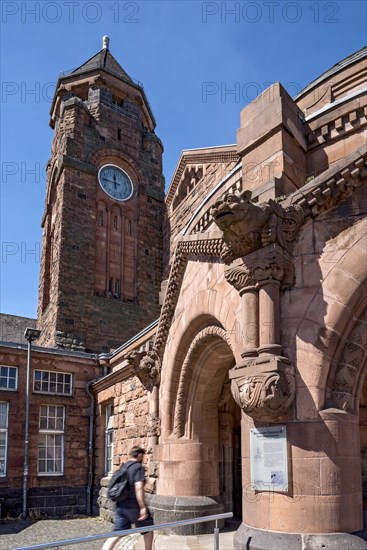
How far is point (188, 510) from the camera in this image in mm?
8531

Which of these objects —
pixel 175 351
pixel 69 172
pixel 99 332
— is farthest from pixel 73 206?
pixel 175 351

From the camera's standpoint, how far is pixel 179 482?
348 inches

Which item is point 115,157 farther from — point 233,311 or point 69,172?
point 233,311

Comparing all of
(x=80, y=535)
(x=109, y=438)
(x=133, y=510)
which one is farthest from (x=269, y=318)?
(x=109, y=438)


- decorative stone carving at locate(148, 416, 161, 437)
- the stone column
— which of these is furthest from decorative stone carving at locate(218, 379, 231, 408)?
the stone column

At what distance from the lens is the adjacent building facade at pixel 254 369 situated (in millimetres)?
5785

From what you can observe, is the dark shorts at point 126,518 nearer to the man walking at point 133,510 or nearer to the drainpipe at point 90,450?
the man walking at point 133,510

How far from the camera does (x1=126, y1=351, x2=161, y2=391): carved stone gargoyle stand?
10115 millimetres

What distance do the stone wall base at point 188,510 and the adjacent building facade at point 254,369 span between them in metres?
0.03

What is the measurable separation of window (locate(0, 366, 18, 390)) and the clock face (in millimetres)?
13796

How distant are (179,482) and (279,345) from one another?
400 cm

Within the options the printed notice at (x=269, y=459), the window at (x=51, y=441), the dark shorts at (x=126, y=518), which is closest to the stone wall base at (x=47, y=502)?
the window at (x=51, y=441)

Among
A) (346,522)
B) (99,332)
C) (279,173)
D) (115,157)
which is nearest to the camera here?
(346,522)

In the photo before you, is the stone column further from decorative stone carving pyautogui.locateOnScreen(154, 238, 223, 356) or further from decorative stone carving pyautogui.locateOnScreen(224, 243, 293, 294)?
decorative stone carving pyautogui.locateOnScreen(154, 238, 223, 356)
